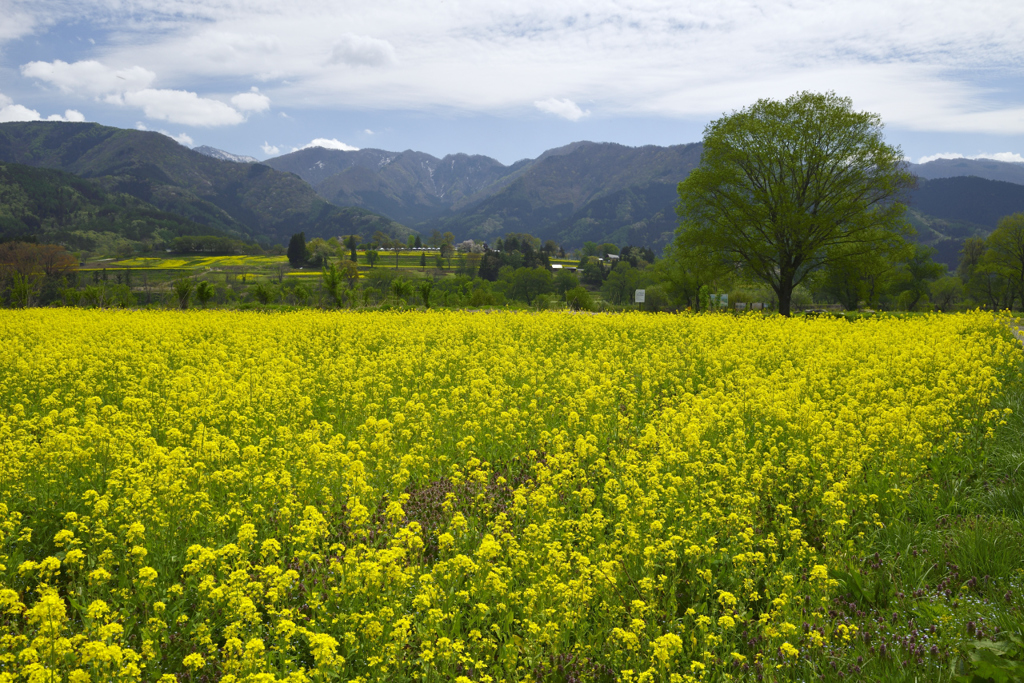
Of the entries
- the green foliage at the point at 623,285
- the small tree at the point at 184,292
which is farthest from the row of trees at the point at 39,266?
the green foliage at the point at 623,285

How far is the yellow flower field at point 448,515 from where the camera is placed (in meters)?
4.06

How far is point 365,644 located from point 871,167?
42.7m

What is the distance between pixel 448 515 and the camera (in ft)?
21.0

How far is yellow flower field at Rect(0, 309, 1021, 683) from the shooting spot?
13.3 ft

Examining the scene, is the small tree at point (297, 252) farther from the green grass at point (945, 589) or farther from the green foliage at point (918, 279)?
the green grass at point (945, 589)

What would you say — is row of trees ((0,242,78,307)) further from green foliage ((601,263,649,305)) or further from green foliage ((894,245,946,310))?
green foliage ((894,245,946,310))

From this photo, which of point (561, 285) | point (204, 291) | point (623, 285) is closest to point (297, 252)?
point (561, 285)

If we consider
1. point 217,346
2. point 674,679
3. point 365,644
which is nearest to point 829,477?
point 674,679

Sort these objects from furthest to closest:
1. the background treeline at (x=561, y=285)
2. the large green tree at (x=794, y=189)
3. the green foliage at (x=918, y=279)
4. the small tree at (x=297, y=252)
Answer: the small tree at (x=297, y=252)
the green foliage at (x=918, y=279)
the background treeline at (x=561, y=285)
the large green tree at (x=794, y=189)

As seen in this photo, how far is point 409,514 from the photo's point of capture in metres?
6.56

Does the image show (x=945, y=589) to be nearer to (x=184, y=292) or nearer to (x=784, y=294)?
(x=784, y=294)

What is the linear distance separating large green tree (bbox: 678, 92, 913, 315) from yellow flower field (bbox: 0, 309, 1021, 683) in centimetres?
2474

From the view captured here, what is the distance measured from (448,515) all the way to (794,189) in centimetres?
3989

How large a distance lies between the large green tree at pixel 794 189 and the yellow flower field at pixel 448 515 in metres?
24.7
